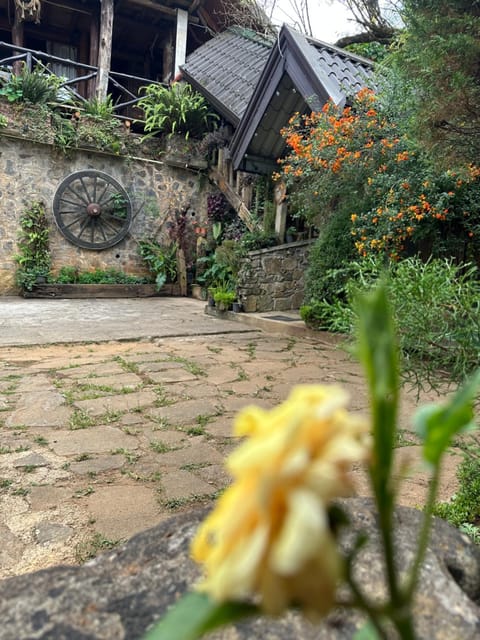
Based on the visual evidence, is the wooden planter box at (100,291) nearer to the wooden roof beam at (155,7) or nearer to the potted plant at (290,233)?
the potted plant at (290,233)

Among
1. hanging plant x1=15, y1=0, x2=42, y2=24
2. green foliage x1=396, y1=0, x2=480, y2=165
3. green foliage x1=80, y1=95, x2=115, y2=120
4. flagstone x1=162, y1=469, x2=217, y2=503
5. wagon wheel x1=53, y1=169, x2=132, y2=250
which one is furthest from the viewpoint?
green foliage x1=80, y1=95, x2=115, y2=120

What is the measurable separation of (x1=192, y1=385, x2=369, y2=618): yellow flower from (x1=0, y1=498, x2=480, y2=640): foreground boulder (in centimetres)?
39

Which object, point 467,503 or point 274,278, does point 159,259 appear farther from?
point 467,503

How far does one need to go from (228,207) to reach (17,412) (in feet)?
26.0

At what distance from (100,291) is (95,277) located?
0.34 m

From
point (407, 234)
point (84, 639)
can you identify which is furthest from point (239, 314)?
point (84, 639)

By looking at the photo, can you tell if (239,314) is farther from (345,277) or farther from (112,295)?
(112,295)

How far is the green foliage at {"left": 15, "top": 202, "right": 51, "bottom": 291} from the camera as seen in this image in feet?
28.6

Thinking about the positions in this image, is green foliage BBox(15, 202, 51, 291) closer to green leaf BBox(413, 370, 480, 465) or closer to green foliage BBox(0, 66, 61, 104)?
green foliage BBox(0, 66, 61, 104)

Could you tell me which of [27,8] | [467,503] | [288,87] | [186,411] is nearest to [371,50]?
[288,87]

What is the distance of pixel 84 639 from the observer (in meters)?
0.55

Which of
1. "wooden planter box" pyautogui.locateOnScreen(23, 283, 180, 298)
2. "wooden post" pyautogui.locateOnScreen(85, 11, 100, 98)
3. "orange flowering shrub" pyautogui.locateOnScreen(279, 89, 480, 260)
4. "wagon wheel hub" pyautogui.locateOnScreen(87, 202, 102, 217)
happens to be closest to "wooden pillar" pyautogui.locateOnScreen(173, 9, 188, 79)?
"wooden post" pyautogui.locateOnScreen(85, 11, 100, 98)

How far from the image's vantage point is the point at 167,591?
2.15 feet

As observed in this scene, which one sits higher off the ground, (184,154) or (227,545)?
(184,154)
